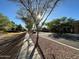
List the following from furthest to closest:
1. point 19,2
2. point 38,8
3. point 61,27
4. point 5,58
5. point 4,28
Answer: point 4,28 < point 61,27 < point 38,8 < point 19,2 < point 5,58

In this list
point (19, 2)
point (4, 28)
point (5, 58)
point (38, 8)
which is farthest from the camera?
point (4, 28)

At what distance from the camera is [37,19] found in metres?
23.5

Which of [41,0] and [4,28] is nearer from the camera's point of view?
[41,0]

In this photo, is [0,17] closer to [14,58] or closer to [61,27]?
[61,27]

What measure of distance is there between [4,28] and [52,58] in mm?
53932

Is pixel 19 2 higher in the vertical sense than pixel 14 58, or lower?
higher

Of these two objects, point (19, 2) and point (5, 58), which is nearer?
point (5, 58)

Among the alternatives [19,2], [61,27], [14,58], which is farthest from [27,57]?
[61,27]

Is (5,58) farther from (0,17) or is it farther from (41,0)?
(0,17)

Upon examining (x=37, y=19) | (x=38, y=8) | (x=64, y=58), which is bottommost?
(x=64, y=58)

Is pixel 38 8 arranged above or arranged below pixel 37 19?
above

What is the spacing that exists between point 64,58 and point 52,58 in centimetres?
65

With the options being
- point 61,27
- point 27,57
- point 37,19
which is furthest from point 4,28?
point 27,57

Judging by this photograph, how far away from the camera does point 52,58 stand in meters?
8.19
